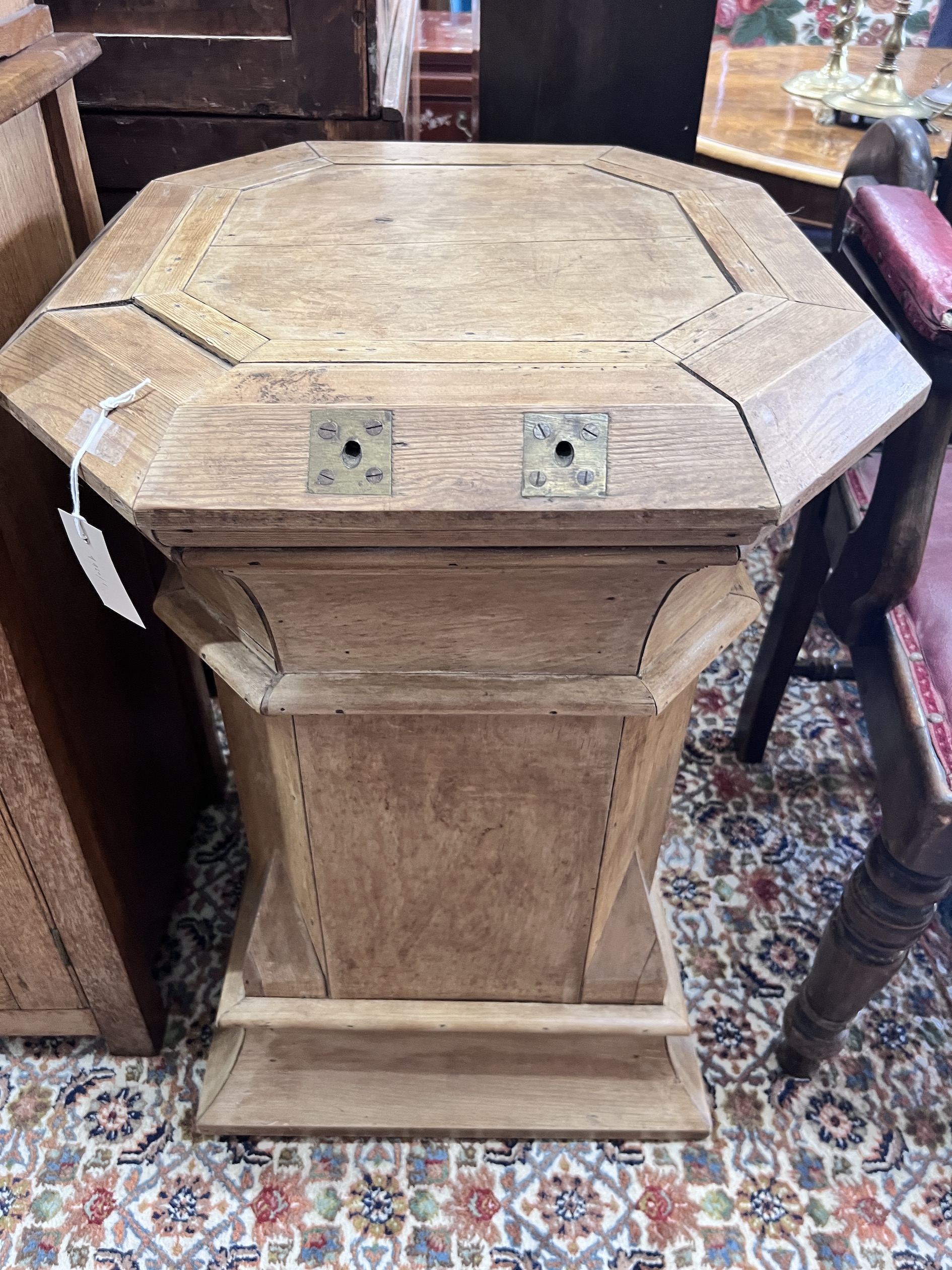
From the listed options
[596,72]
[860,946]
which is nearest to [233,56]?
[596,72]

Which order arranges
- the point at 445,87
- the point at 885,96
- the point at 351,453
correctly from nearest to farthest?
1. the point at 351,453
2. the point at 885,96
3. the point at 445,87

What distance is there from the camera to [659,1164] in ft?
3.86

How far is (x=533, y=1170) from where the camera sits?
1171mm

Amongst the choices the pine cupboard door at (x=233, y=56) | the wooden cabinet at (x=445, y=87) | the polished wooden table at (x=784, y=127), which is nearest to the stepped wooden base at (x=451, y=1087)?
the pine cupboard door at (x=233, y=56)

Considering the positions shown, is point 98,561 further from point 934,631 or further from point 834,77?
point 834,77

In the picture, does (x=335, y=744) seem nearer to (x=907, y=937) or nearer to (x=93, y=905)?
(x=93, y=905)

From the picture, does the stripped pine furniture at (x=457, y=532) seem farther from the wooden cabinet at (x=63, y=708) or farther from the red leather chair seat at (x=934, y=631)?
the red leather chair seat at (x=934, y=631)

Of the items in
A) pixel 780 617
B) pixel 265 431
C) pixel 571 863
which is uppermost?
pixel 265 431

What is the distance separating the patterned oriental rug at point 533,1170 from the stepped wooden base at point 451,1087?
0.04 m

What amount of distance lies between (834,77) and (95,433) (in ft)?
6.26

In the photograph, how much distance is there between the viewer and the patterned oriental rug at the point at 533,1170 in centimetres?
110

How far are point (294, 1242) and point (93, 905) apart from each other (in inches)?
18.3

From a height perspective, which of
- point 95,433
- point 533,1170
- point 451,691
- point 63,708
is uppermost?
point 95,433

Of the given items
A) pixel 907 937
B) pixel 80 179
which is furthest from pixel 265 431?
pixel 907 937
